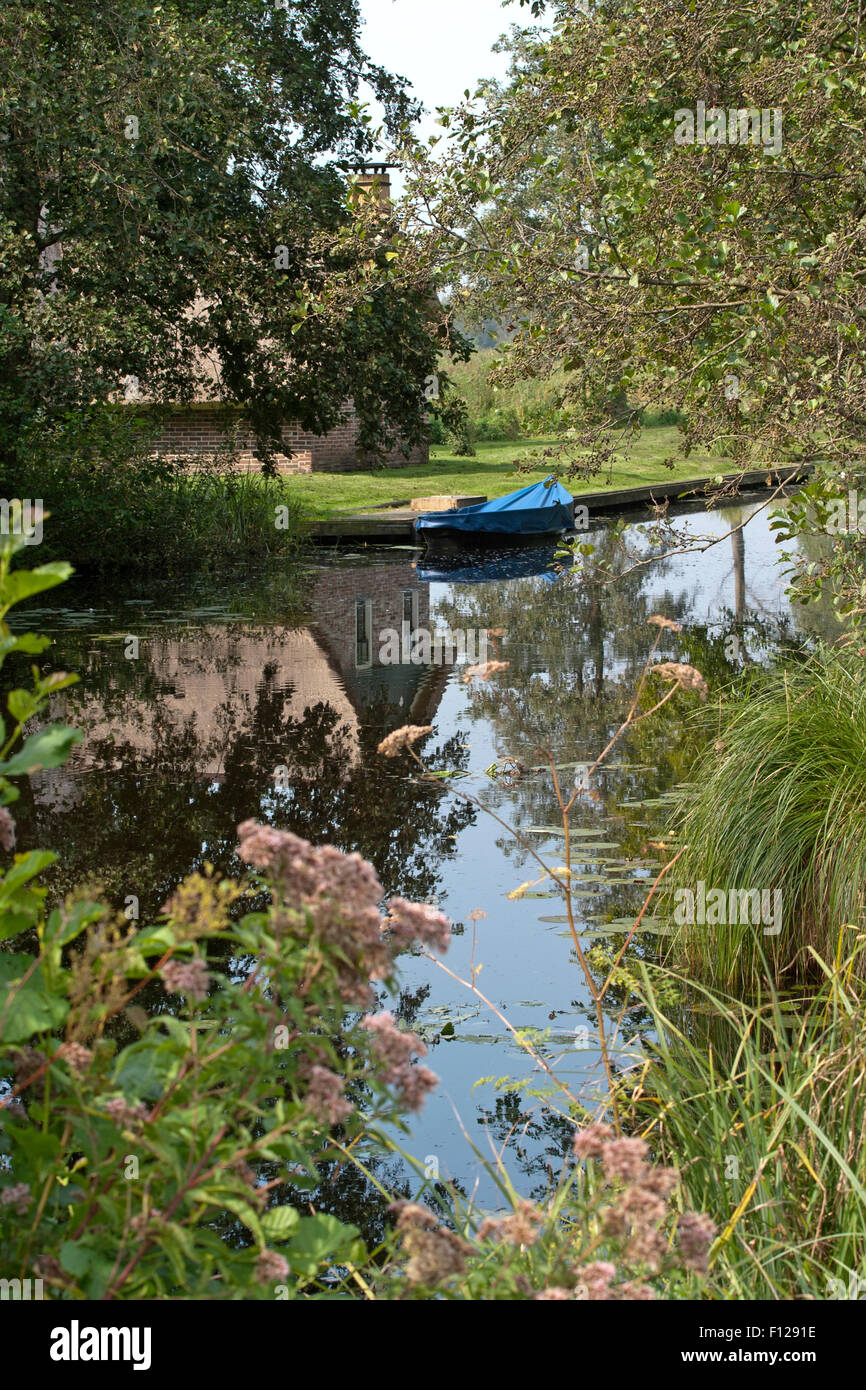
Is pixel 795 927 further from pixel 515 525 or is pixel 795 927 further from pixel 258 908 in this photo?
pixel 515 525

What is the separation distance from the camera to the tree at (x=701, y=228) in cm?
677

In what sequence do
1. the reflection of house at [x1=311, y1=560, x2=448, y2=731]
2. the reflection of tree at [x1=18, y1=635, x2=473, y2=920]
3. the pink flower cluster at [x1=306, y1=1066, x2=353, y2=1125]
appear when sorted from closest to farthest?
1. the pink flower cluster at [x1=306, y1=1066, x2=353, y2=1125]
2. the reflection of tree at [x1=18, y1=635, x2=473, y2=920]
3. the reflection of house at [x1=311, y1=560, x2=448, y2=731]

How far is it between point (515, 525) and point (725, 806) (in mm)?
18519

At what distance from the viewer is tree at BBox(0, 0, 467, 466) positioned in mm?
14227

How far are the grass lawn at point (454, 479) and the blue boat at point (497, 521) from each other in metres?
0.68

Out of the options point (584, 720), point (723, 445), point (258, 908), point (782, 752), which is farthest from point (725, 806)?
point (723, 445)

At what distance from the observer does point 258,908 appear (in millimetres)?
6496

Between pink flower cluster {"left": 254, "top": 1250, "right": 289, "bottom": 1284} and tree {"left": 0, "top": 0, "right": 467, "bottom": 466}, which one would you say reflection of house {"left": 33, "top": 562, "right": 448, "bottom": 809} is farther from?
pink flower cluster {"left": 254, "top": 1250, "right": 289, "bottom": 1284}

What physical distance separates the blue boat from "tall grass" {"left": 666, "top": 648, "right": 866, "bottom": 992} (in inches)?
685

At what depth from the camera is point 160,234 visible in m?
16.9

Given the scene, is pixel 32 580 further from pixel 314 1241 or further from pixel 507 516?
pixel 507 516

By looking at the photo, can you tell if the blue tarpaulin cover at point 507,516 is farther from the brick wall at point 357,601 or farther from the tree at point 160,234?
the tree at point 160,234

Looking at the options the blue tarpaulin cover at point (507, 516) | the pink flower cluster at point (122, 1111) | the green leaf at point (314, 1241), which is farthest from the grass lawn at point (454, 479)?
the pink flower cluster at point (122, 1111)

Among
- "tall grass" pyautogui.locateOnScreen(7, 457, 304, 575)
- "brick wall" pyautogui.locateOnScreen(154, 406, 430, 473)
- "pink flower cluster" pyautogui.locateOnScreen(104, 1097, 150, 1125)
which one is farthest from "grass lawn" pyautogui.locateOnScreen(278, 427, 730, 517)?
"pink flower cluster" pyautogui.locateOnScreen(104, 1097, 150, 1125)
